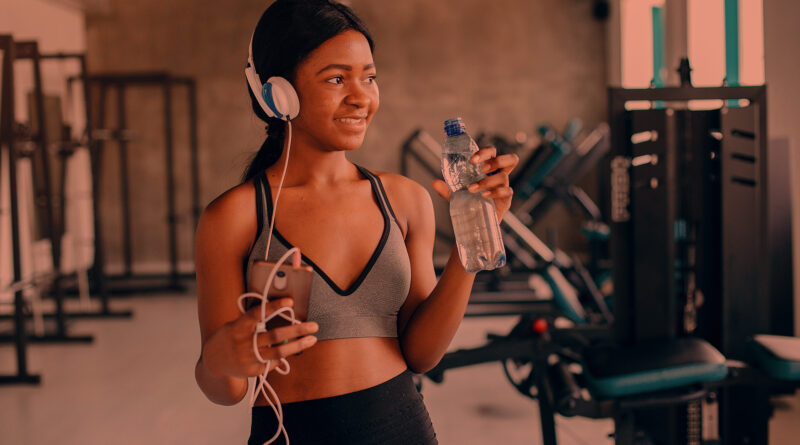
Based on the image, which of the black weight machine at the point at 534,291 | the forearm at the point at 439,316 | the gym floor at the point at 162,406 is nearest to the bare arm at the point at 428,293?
the forearm at the point at 439,316

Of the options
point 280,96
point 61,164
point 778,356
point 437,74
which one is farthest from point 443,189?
point 437,74

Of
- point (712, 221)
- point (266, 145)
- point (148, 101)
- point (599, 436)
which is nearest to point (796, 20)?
point (712, 221)

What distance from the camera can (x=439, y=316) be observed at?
103 centimetres

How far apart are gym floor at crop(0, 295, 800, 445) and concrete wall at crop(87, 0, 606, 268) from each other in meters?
3.50

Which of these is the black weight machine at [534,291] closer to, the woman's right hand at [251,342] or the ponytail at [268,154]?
the ponytail at [268,154]

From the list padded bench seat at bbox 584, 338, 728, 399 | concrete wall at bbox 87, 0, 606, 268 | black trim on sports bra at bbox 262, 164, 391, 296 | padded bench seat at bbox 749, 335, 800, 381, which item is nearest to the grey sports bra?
black trim on sports bra at bbox 262, 164, 391, 296

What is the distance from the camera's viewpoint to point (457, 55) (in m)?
7.80

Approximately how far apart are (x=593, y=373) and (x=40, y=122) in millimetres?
3719

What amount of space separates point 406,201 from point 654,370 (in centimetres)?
105

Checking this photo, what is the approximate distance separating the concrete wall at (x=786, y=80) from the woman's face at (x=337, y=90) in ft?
10.1

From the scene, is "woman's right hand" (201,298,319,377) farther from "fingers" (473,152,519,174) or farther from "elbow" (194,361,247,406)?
"fingers" (473,152,519,174)

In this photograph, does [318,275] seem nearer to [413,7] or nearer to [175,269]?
[175,269]

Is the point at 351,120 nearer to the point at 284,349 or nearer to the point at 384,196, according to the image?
the point at 384,196

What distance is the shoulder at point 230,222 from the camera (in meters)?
0.93
